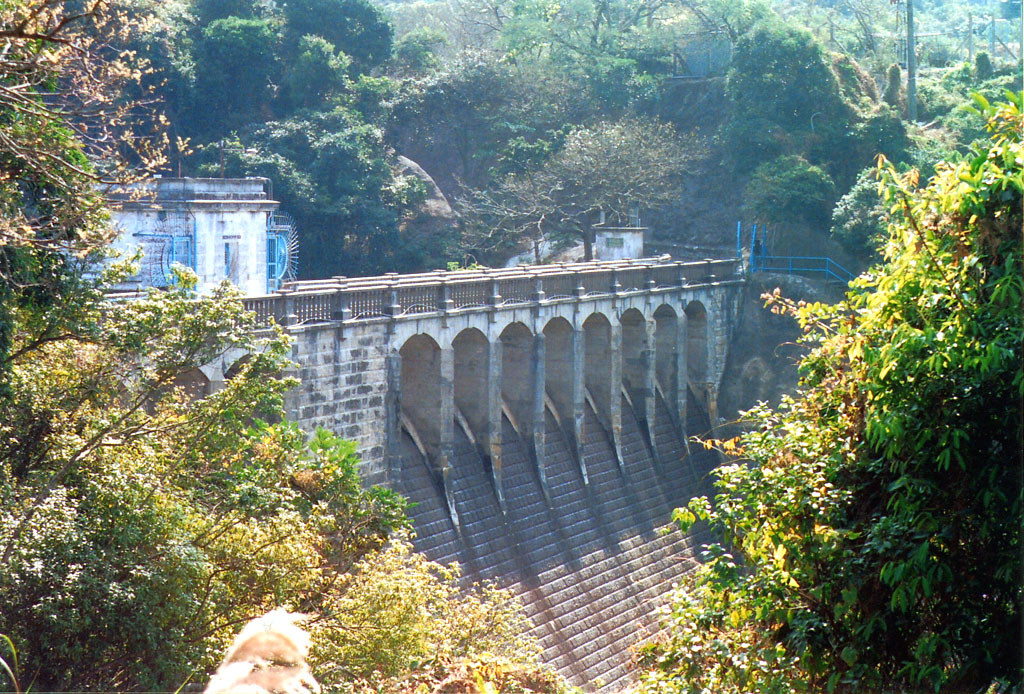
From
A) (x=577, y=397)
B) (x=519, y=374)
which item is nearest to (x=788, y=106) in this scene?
(x=577, y=397)

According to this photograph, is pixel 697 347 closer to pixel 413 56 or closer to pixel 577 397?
pixel 577 397

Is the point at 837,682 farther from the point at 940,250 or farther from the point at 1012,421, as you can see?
the point at 940,250

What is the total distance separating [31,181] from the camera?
11.7 metres

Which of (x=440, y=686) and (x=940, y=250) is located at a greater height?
(x=940, y=250)

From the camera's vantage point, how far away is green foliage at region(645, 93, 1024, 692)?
7.42 m

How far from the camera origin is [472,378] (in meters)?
28.1

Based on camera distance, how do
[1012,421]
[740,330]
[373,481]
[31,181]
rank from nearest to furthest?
[1012,421]
[31,181]
[373,481]
[740,330]

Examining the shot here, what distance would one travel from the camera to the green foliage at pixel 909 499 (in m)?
7.42

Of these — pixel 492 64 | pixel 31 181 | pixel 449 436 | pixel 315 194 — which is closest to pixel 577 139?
pixel 492 64

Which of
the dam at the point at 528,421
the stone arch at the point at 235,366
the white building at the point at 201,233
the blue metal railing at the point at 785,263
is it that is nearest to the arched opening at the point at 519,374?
the dam at the point at 528,421

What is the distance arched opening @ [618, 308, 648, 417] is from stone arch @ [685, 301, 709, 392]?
3718mm

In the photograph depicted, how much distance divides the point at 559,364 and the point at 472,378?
446cm

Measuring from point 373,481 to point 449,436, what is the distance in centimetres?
264

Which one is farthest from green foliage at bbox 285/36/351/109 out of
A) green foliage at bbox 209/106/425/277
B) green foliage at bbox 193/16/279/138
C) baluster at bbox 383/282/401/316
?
baluster at bbox 383/282/401/316
